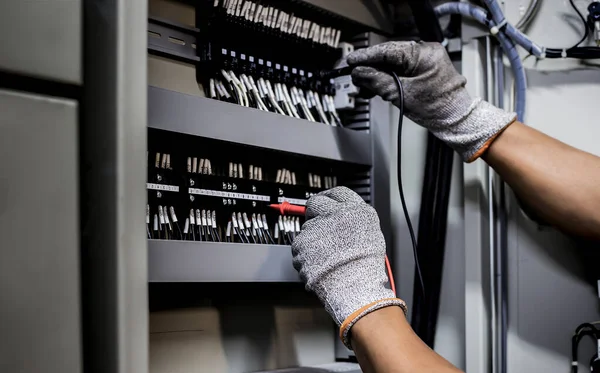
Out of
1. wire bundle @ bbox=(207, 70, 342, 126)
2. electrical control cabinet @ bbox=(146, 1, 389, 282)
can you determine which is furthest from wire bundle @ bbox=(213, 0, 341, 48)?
wire bundle @ bbox=(207, 70, 342, 126)

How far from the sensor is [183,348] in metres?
1.26

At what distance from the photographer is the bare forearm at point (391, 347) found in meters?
1.13

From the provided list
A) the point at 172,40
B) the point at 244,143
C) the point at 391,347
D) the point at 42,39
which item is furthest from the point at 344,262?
the point at 42,39

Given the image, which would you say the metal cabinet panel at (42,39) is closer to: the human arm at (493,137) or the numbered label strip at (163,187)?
the numbered label strip at (163,187)

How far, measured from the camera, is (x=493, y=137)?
1361 mm

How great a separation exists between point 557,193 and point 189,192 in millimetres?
731

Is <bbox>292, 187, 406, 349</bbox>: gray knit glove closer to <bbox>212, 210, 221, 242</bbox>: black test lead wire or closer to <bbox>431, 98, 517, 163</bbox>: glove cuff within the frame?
<bbox>212, 210, 221, 242</bbox>: black test lead wire

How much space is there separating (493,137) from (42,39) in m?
0.92

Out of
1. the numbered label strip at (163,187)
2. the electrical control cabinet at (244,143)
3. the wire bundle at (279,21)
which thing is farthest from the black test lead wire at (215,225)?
the wire bundle at (279,21)

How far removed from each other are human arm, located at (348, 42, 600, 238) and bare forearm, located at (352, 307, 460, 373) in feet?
1.31

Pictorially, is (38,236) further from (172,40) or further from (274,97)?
(274,97)

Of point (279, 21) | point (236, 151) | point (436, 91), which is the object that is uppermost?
point (279, 21)

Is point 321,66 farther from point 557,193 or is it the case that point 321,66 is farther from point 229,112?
point 557,193

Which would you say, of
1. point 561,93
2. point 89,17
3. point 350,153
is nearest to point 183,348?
point 350,153
